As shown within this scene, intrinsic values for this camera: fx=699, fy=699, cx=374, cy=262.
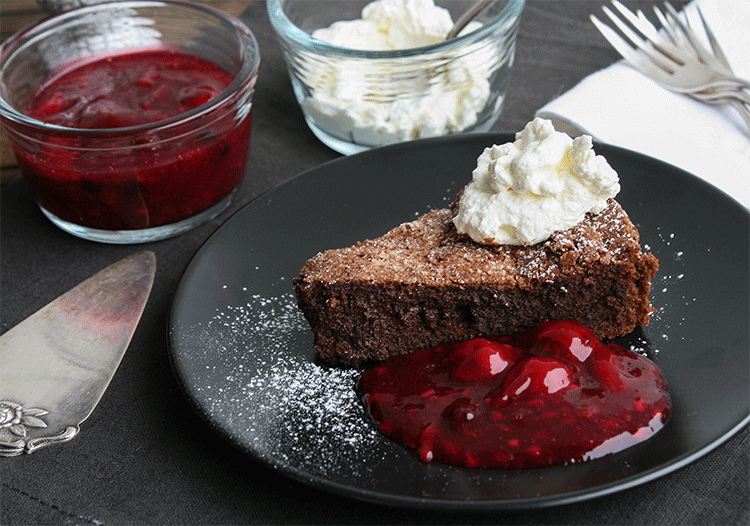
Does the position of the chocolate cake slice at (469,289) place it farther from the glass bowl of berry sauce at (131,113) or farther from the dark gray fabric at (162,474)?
the glass bowl of berry sauce at (131,113)

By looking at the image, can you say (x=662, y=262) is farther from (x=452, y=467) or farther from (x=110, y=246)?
(x=110, y=246)

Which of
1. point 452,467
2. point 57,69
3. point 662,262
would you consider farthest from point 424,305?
point 57,69

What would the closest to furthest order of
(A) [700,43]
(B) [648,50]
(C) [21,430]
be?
(C) [21,430] → (A) [700,43] → (B) [648,50]

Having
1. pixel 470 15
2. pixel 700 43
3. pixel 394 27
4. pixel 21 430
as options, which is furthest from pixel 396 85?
pixel 21 430

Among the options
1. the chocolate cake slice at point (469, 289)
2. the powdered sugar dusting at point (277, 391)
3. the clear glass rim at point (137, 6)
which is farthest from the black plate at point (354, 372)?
the clear glass rim at point (137, 6)

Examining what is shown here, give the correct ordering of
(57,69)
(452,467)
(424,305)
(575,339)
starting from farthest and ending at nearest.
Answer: (57,69) → (424,305) → (575,339) → (452,467)

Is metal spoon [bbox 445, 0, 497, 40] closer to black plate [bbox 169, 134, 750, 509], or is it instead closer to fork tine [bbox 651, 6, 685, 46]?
black plate [bbox 169, 134, 750, 509]

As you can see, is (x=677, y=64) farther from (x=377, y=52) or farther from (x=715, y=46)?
(x=377, y=52)
